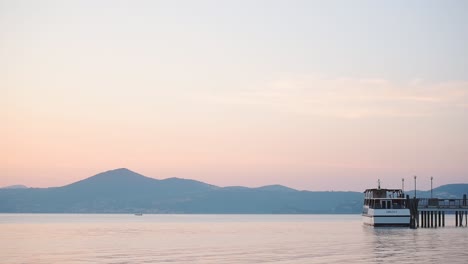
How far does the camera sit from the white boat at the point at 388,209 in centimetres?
13612

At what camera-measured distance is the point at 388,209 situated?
138m

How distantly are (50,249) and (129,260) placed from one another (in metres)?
20.4

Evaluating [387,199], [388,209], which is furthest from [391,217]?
[387,199]

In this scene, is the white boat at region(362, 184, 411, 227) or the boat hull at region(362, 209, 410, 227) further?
the white boat at region(362, 184, 411, 227)

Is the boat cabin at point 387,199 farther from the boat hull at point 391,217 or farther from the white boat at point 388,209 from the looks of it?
the boat hull at point 391,217

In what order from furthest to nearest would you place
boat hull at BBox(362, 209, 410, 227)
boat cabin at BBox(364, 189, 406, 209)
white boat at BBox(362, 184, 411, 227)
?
1. boat cabin at BBox(364, 189, 406, 209)
2. white boat at BBox(362, 184, 411, 227)
3. boat hull at BBox(362, 209, 410, 227)

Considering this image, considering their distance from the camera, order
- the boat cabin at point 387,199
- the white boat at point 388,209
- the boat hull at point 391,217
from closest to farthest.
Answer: the boat hull at point 391,217, the white boat at point 388,209, the boat cabin at point 387,199

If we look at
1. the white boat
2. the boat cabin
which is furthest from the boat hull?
the boat cabin

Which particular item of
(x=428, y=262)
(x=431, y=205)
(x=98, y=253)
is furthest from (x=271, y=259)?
(x=431, y=205)

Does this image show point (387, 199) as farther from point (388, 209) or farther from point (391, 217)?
point (391, 217)

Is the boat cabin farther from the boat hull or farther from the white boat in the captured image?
the boat hull

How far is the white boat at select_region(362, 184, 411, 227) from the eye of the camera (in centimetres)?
13612

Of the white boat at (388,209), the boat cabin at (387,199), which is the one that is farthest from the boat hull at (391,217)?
the boat cabin at (387,199)

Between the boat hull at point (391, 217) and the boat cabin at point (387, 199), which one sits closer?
the boat hull at point (391, 217)
